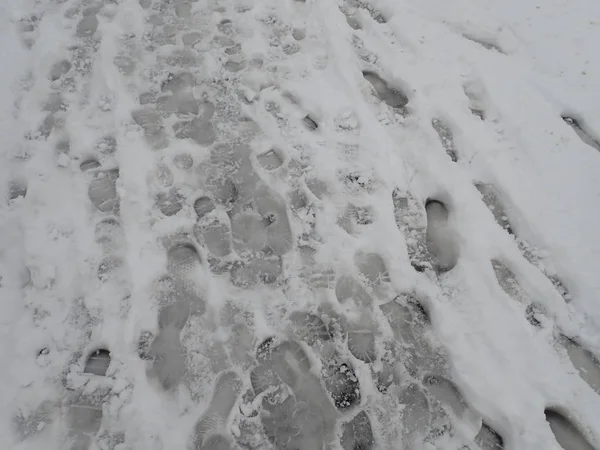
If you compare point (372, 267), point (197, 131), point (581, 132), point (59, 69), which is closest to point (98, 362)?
point (372, 267)

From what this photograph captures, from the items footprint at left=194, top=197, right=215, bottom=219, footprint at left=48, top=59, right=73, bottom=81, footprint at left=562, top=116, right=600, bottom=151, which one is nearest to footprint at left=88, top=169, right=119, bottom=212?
footprint at left=194, top=197, right=215, bottom=219

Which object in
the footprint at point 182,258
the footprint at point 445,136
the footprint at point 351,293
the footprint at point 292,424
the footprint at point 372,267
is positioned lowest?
the footprint at point 182,258

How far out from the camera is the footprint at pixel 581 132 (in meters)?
2.99

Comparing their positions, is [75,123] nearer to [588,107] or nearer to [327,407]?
[327,407]

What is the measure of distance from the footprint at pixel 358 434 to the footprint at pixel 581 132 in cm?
229

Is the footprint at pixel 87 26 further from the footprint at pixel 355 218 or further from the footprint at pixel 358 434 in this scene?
the footprint at pixel 358 434

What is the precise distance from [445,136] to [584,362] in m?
1.55

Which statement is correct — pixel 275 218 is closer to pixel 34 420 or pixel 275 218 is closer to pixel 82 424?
pixel 82 424

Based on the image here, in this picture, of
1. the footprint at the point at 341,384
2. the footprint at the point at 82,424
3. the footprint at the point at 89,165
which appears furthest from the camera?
the footprint at the point at 89,165

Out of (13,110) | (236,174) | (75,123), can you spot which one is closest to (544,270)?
(236,174)

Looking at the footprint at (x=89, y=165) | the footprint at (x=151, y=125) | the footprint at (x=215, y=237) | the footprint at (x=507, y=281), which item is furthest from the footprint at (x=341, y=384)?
the footprint at (x=89, y=165)

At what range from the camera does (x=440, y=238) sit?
103 inches

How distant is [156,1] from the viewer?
3850mm

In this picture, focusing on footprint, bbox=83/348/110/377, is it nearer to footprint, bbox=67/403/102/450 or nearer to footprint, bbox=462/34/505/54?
footprint, bbox=67/403/102/450
